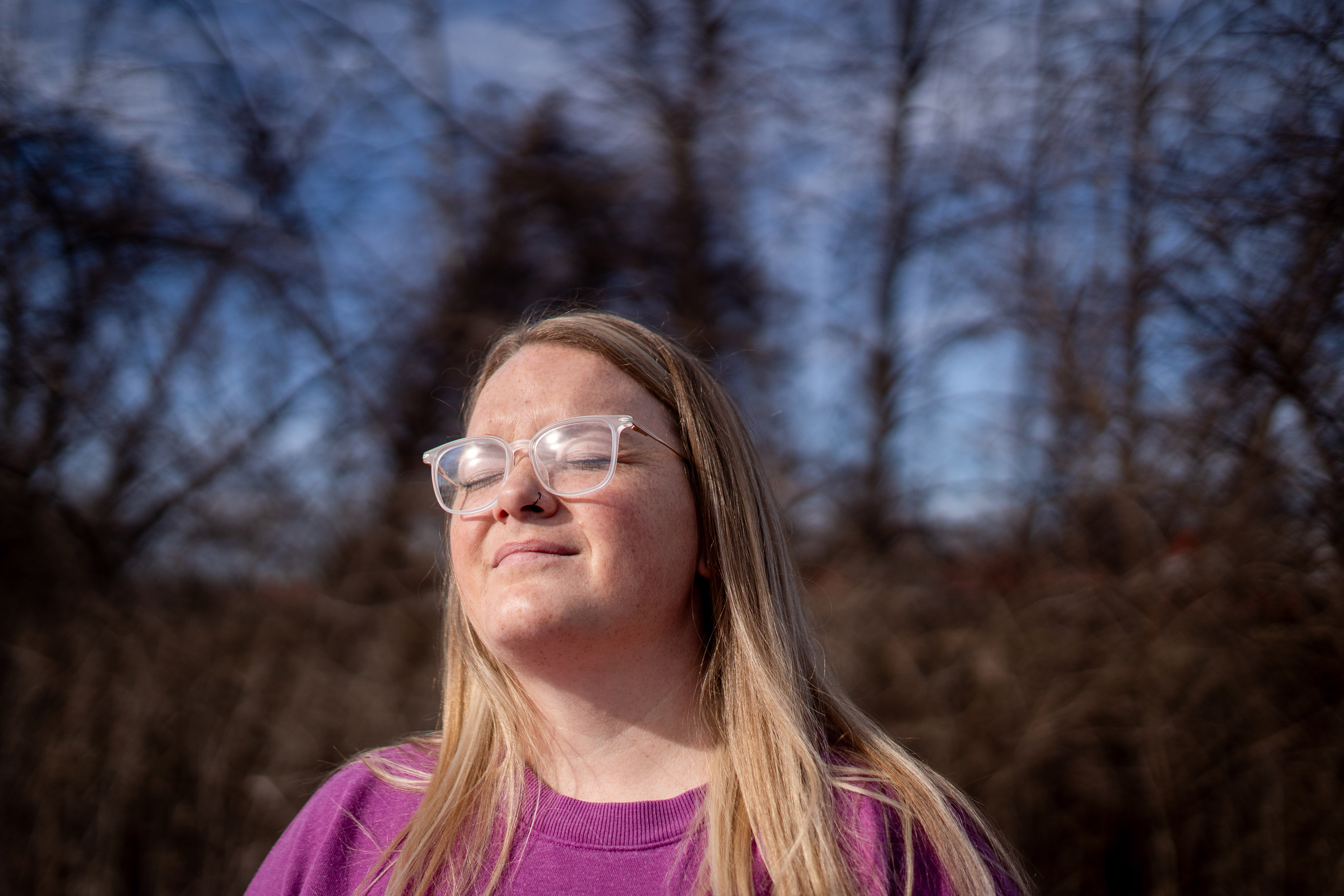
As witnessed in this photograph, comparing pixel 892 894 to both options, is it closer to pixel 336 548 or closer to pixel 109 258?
pixel 336 548

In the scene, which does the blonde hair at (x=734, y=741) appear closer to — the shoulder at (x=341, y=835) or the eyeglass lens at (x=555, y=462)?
the shoulder at (x=341, y=835)

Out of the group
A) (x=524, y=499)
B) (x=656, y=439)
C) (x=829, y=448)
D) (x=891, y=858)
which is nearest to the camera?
(x=891, y=858)

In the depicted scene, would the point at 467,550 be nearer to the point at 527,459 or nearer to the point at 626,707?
the point at 527,459

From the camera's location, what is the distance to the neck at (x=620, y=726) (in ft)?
3.97

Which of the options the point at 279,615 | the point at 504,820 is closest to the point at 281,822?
the point at 279,615

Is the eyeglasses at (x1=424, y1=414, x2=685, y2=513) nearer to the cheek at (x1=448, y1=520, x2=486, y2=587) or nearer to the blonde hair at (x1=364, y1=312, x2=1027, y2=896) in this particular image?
the cheek at (x1=448, y1=520, x2=486, y2=587)

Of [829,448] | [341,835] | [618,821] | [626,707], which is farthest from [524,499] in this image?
[829,448]

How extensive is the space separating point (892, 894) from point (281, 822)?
2.70m

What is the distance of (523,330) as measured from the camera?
1494 millimetres

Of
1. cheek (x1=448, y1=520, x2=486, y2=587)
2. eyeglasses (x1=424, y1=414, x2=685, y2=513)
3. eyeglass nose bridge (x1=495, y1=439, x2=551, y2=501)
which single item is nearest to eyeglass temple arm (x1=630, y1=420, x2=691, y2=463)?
eyeglasses (x1=424, y1=414, x2=685, y2=513)

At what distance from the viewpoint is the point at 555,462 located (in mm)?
1201

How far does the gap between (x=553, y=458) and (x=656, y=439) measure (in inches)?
7.3

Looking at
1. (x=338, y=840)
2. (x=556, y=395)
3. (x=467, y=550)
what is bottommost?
(x=338, y=840)

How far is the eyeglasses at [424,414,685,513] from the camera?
Answer: 3.91 ft
